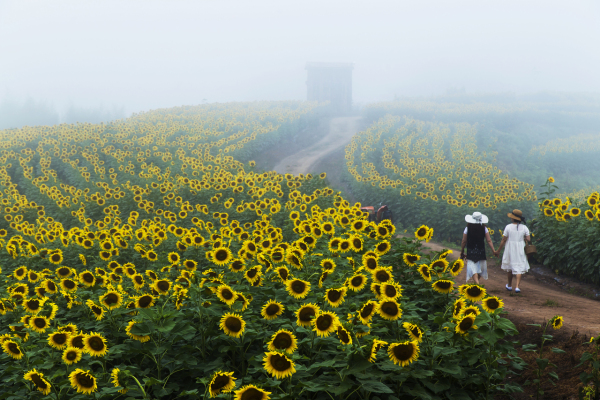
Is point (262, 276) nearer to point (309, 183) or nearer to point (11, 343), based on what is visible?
point (11, 343)

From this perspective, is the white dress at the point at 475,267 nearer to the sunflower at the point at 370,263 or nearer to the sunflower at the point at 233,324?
the sunflower at the point at 370,263

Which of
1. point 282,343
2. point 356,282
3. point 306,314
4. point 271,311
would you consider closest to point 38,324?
point 271,311

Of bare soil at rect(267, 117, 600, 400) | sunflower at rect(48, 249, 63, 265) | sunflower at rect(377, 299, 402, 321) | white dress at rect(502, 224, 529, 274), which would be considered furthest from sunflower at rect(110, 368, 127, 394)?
white dress at rect(502, 224, 529, 274)

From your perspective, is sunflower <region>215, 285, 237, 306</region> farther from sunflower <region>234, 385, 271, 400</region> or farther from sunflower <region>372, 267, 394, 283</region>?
sunflower <region>372, 267, 394, 283</region>

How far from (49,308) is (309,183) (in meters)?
12.7

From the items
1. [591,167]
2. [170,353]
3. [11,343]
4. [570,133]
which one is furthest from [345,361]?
[570,133]

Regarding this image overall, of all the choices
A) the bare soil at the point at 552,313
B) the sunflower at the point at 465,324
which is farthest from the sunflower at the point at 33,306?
the bare soil at the point at 552,313

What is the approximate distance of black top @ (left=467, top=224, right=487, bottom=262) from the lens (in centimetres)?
886

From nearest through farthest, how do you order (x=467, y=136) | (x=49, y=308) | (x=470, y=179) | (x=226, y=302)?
(x=226, y=302) < (x=49, y=308) < (x=470, y=179) < (x=467, y=136)

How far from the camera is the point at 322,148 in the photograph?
36.7 m

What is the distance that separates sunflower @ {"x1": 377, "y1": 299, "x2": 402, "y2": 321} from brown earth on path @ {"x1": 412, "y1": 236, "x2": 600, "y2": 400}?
1.91 meters

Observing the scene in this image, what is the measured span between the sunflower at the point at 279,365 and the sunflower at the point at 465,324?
1503 millimetres

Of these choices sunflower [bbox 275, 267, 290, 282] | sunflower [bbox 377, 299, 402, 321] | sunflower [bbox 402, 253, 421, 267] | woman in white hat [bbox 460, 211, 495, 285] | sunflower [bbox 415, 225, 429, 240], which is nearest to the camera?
sunflower [bbox 377, 299, 402, 321]

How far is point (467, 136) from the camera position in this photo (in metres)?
40.2
